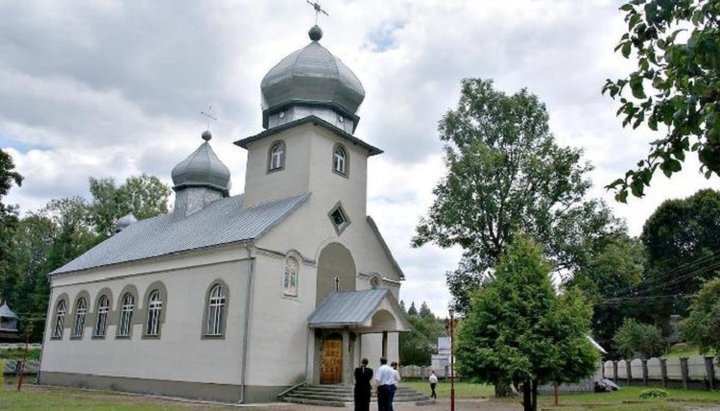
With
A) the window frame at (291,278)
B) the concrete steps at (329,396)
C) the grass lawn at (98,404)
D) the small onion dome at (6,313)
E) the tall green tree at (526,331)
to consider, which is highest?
the window frame at (291,278)

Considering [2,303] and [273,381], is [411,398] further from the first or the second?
[2,303]

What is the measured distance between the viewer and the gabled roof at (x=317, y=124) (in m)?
24.9

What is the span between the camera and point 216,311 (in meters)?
22.4

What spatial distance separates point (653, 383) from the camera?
34656mm

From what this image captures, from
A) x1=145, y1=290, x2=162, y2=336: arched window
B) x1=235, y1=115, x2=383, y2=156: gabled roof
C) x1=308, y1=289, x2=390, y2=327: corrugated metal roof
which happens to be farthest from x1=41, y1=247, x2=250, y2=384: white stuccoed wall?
x1=235, y1=115, x2=383, y2=156: gabled roof

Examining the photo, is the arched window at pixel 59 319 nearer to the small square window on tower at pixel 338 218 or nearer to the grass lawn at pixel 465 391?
the small square window on tower at pixel 338 218

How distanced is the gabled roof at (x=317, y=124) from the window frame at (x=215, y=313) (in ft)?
23.6

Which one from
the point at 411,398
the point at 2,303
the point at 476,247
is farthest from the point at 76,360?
the point at 2,303

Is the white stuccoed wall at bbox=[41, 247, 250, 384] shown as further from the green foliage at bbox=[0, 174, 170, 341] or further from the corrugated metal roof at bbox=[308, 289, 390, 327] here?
the green foliage at bbox=[0, 174, 170, 341]

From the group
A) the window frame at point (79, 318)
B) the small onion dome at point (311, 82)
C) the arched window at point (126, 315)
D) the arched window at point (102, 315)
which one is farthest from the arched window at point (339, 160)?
the window frame at point (79, 318)

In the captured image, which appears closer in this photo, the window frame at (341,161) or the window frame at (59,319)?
the window frame at (341,161)

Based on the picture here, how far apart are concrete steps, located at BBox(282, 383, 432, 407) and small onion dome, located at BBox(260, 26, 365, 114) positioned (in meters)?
12.1

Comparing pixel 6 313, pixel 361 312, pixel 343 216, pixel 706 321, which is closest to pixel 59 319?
pixel 343 216

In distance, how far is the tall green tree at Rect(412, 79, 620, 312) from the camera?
2633cm
